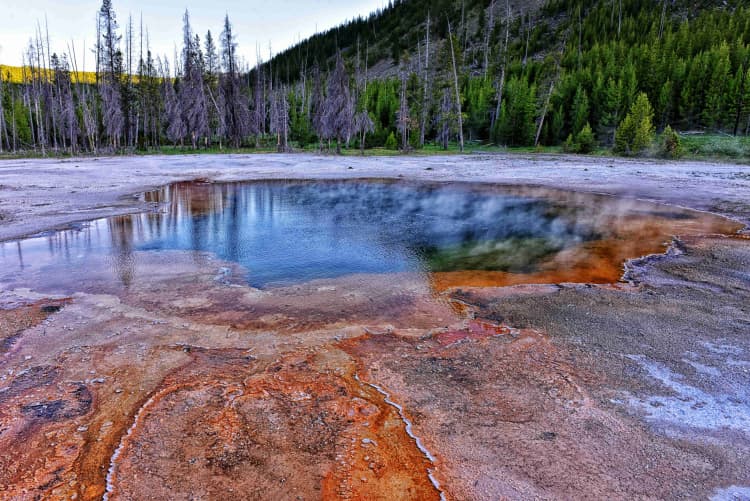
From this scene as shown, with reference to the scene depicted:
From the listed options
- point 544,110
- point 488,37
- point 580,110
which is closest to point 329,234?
point 544,110

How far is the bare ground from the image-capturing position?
308cm

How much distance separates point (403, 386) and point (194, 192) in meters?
16.3

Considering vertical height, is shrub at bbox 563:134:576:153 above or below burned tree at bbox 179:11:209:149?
below

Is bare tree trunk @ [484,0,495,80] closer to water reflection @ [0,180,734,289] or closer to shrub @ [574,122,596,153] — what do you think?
shrub @ [574,122,596,153]

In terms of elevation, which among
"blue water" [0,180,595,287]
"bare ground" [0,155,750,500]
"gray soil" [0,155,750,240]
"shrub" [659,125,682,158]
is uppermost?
"shrub" [659,125,682,158]

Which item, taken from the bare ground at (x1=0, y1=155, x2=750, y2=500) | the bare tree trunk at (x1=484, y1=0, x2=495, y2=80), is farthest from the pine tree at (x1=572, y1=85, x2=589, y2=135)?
the bare ground at (x1=0, y1=155, x2=750, y2=500)

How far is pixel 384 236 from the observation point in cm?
1102

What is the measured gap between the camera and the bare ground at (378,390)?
3.08m

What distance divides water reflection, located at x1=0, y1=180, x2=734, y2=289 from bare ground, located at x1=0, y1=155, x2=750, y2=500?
1005 mm

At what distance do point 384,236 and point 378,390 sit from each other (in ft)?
23.0

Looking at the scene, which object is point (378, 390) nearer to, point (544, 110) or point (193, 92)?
point (544, 110)

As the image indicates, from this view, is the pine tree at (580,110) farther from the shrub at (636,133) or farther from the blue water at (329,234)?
the blue water at (329,234)

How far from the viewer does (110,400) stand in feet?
13.0

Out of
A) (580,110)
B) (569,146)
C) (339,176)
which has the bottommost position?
(339,176)
